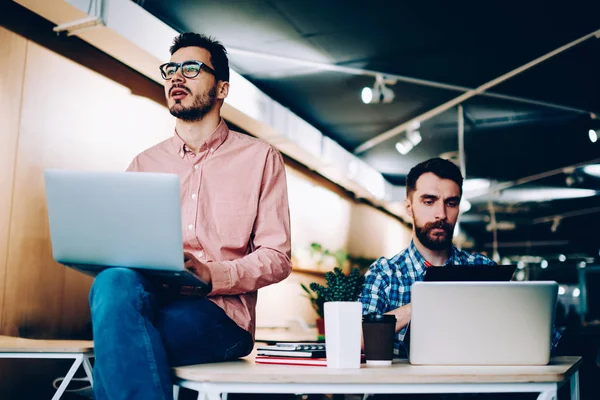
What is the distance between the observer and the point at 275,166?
2076mm

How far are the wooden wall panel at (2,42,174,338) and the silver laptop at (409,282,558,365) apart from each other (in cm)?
263

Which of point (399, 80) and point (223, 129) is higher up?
point (399, 80)

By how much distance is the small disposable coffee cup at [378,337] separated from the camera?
1558mm

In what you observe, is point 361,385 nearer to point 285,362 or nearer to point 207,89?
point 285,362

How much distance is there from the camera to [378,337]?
1559 millimetres

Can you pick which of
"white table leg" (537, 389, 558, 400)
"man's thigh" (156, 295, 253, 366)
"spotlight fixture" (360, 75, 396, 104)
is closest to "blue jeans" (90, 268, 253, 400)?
"man's thigh" (156, 295, 253, 366)

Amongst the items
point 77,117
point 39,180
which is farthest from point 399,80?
point 39,180

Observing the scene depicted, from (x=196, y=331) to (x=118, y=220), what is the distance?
381 millimetres

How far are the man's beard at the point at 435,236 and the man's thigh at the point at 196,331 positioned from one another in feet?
3.17

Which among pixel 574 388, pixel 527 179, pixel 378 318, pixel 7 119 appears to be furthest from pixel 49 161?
pixel 527 179

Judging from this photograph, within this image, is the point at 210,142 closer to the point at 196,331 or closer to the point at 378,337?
the point at 196,331

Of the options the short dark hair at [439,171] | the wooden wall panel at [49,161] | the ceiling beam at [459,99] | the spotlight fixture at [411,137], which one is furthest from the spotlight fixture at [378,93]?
the short dark hair at [439,171]

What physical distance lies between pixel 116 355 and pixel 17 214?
2.39m

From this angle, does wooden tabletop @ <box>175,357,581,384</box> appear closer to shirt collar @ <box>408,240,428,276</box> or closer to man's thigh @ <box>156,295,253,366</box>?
man's thigh @ <box>156,295,253,366</box>
